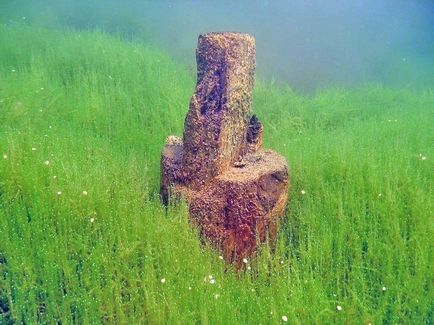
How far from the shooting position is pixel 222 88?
406 centimetres

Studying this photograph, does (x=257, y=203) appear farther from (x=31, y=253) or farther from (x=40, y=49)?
(x=40, y=49)

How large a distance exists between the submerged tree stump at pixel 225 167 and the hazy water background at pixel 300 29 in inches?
271

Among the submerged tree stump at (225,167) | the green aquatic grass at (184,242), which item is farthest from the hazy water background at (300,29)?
the submerged tree stump at (225,167)

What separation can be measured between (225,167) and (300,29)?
18.2 m

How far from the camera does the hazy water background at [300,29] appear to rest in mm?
15664

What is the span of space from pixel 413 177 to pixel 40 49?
7.89m

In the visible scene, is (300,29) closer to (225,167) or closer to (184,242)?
(225,167)

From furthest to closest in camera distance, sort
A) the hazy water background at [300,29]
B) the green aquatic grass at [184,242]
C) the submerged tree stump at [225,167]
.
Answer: the hazy water background at [300,29]
the submerged tree stump at [225,167]
the green aquatic grass at [184,242]

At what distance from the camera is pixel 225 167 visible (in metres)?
4.08

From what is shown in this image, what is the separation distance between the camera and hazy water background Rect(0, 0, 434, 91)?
15.7m

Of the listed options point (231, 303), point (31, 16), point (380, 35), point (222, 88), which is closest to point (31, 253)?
point (231, 303)

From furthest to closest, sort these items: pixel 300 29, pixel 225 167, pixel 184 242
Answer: pixel 300 29, pixel 225 167, pixel 184 242

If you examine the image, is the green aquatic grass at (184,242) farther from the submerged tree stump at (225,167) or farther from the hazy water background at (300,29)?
the hazy water background at (300,29)

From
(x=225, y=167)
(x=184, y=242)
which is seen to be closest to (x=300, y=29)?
(x=225, y=167)
